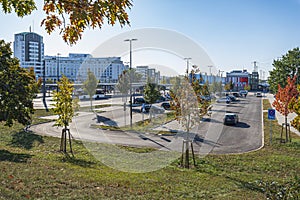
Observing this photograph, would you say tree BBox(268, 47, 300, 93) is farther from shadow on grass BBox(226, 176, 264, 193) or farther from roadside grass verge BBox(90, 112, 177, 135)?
shadow on grass BBox(226, 176, 264, 193)

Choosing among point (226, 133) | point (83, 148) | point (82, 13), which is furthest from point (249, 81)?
point (82, 13)

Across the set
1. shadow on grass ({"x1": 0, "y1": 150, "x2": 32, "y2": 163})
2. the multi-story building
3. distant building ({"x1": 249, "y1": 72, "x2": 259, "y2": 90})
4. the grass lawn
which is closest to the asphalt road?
the grass lawn

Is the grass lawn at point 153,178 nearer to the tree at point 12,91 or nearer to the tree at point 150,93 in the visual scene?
the tree at point 12,91

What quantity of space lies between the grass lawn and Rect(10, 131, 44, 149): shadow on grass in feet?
7.39

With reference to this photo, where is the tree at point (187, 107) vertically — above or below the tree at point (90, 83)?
below

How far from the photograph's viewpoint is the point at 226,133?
21.7 m

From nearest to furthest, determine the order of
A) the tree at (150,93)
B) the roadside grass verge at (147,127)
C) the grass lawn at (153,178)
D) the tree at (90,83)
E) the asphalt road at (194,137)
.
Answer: the grass lawn at (153,178) → the asphalt road at (194,137) → the roadside grass verge at (147,127) → the tree at (150,93) → the tree at (90,83)

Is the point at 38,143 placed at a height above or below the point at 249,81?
below

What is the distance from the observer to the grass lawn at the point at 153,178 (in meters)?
6.94

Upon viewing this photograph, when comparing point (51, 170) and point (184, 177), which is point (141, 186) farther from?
point (51, 170)

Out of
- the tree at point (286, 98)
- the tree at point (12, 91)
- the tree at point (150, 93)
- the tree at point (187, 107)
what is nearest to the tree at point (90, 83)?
the tree at point (150, 93)

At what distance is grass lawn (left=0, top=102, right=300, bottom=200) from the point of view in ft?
22.8

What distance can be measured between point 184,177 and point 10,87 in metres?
11.3

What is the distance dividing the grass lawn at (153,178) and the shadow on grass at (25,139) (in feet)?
7.39
